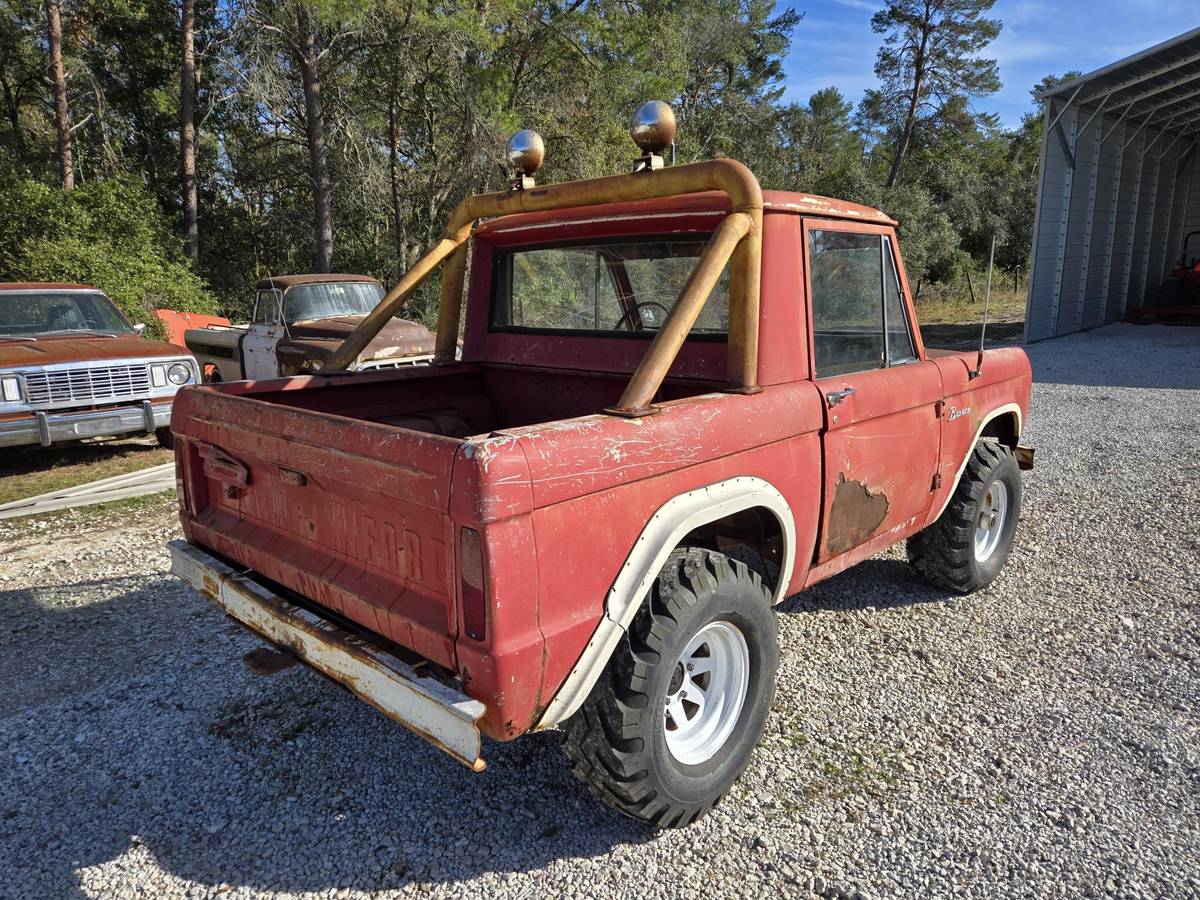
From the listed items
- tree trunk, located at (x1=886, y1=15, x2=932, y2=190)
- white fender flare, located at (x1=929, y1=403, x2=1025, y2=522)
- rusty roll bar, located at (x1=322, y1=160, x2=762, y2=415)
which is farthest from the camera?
tree trunk, located at (x1=886, y1=15, x2=932, y2=190)

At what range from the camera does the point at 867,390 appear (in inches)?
125

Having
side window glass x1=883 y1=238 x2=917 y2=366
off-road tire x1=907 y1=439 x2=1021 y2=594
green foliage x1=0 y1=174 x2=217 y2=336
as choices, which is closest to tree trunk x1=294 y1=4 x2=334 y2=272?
green foliage x1=0 y1=174 x2=217 y2=336

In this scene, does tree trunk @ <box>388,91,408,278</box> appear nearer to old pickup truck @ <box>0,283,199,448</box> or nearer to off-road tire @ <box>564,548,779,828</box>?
old pickup truck @ <box>0,283,199,448</box>

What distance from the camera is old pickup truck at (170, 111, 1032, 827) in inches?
82.0

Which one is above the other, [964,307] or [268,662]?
[964,307]

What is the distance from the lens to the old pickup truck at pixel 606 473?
208 cm

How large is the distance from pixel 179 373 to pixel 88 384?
0.80 m

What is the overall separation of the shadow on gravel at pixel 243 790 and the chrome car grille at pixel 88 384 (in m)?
4.08

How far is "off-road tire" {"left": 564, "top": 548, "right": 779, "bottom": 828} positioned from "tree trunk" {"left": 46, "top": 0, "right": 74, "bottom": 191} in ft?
62.2

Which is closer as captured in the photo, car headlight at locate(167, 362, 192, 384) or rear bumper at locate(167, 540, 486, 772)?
rear bumper at locate(167, 540, 486, 772)

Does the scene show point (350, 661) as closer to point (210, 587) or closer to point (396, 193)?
point (210, 587)

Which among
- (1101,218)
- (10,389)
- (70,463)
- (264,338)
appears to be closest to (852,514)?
(10,389)

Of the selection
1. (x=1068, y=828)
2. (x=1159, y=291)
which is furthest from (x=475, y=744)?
(x=1159, y=291)

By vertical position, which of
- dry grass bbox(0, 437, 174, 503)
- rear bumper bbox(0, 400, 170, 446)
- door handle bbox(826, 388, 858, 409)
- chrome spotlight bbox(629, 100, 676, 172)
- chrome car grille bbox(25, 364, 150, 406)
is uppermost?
chrome spotlight bbox(629, 100, 676, 172)
